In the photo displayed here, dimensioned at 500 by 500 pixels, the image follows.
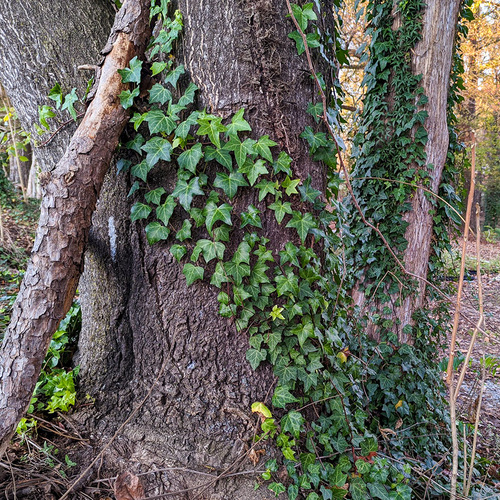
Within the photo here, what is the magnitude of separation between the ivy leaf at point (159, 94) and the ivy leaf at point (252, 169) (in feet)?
1.57

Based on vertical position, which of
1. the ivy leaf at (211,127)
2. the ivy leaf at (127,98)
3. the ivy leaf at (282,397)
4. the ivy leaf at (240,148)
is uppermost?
the ivy leaf at (127,98)

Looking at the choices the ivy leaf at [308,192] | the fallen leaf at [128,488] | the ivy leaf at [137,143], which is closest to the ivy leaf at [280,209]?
the ivy leaf at [308,192]

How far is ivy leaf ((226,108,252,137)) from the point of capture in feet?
5.38

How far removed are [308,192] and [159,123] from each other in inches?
30.7

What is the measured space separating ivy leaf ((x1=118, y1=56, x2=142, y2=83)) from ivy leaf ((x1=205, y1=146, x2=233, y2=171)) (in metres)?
0.49

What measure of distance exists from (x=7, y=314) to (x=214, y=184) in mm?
2462

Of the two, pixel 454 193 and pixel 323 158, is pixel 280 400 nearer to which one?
pixel 323 158

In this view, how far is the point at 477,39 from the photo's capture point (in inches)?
475

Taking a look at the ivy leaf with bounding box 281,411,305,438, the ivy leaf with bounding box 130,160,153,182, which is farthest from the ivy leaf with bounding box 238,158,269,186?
the ivy leaf with bounding box 281,411,305,438

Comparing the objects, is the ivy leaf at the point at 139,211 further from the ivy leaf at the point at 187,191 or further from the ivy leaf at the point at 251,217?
the ivy leaf at the point at 251,217

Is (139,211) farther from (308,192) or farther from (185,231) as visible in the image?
(308,192)

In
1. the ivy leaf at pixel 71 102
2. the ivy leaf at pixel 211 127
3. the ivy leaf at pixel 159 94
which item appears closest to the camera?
the ivy leaf at pixel 211 127

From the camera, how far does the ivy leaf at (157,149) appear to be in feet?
5.60

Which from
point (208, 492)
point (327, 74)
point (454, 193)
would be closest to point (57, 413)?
point (208, 492)
